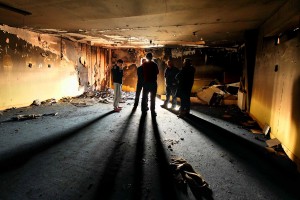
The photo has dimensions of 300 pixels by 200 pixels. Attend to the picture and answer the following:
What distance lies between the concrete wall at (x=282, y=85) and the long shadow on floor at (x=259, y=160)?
27cm

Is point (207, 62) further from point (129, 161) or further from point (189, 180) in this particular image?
point (189, 180)

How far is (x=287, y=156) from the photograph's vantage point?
340 centimetres

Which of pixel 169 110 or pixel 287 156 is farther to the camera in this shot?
pixel 169 110

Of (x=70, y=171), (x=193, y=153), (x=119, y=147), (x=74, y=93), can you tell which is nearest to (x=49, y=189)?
(x=70, y=171)

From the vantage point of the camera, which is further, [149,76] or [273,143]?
[149,76]

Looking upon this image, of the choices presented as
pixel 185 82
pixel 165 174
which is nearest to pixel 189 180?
pixel 165 174

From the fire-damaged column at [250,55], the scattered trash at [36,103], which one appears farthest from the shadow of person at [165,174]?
the scattered trash at [36,103]

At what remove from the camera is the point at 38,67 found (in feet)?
25.5

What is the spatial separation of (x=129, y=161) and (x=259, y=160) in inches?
85.5

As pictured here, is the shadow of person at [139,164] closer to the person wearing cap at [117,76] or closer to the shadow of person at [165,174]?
the shadow of person at [165,174]

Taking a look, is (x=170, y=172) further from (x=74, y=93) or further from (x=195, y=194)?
(x=74, y=93)

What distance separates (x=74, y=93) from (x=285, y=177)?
9.51m

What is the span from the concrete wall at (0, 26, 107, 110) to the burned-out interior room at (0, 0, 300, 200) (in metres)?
0.04

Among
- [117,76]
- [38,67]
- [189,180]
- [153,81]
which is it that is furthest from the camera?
[38,67]
